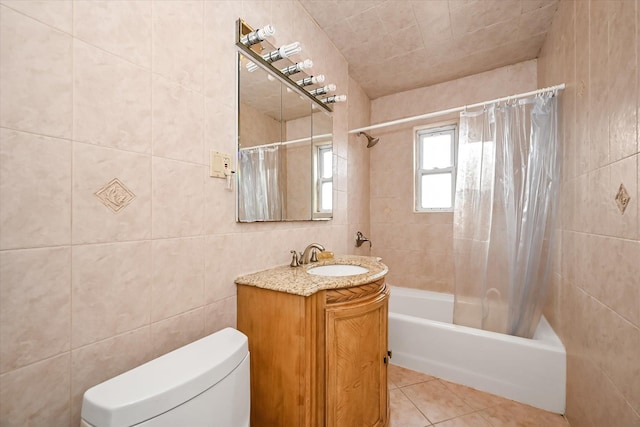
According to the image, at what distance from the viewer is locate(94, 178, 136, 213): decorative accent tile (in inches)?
29.7

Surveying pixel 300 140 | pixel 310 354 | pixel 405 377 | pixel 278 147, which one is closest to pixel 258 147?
pixel 278 147

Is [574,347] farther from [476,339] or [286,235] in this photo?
[286,235]

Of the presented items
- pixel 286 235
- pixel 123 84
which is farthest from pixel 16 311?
pixel 286 235

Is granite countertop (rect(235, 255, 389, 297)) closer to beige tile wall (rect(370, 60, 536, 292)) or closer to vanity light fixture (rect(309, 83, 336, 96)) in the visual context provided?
vanity light fixture (rect(309, 83, 336, 96))

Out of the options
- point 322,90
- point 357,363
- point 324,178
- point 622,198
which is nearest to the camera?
point 622,198

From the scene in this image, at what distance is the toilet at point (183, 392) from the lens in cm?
57

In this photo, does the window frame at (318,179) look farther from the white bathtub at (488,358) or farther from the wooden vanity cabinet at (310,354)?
the white bathtub at (488,358)

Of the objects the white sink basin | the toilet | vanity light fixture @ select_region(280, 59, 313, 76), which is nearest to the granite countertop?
the white sink basin

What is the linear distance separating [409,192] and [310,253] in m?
1.58

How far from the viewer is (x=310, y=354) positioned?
967 millimetres

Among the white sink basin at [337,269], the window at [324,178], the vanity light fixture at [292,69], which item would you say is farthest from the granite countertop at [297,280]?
the vanity light fixture at [292,69]

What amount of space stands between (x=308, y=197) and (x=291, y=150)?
0.34 metres

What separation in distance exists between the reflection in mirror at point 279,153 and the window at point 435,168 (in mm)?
1271

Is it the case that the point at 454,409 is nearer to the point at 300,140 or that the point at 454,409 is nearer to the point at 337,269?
the point at 337,269
